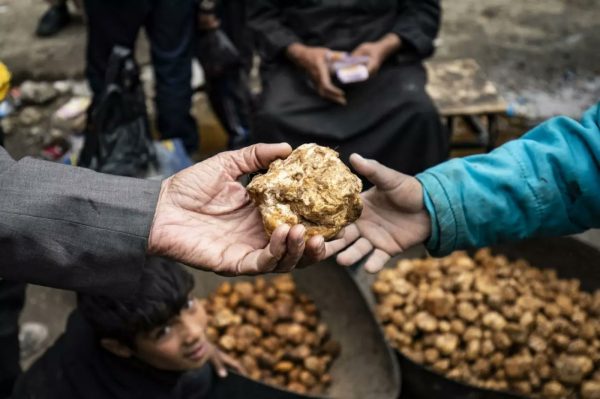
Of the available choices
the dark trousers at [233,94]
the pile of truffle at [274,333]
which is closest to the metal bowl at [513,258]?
the pile of truffle at [274,333]

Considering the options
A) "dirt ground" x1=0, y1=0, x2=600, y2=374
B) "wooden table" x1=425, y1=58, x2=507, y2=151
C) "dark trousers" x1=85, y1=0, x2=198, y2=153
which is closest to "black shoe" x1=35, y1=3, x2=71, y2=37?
"dirt ground" x1=0, y1=0, x2=600, y2=374

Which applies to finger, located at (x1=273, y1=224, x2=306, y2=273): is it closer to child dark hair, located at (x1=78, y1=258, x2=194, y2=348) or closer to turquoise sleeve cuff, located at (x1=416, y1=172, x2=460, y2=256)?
turquoise sleeve cuff, located at (x1=416, y1=172, x2=460, y2=256)

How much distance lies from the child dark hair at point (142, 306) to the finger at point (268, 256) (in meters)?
0.55

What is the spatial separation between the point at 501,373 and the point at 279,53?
182cm

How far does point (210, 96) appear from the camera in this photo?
390 cm

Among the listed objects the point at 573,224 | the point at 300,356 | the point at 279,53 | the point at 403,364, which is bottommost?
the point at 300,356

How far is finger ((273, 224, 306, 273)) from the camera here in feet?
4.08

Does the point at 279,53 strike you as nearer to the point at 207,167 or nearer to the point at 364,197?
the point at 364,197

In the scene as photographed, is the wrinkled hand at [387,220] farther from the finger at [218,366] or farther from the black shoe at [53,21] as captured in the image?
the black shoe at [53,21]

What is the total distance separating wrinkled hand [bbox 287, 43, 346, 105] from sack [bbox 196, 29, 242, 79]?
82cm

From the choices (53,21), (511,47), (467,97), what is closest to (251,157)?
(467,97)

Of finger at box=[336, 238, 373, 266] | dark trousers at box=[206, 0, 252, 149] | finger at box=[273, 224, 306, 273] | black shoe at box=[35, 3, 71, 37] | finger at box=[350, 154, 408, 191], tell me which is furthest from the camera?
black shoe at box=[35, 3, 71, 37]

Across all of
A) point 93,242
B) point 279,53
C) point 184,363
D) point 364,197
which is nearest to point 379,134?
point 279,53

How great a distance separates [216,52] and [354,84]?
1.10m
